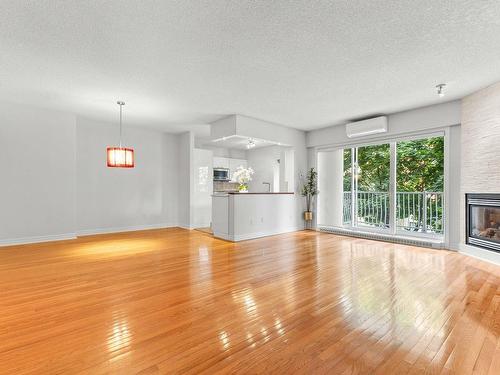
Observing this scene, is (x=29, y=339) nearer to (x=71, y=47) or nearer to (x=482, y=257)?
(x=71, y=47)

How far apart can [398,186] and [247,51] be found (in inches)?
200

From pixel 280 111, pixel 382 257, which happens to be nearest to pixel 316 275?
pixel 382 257

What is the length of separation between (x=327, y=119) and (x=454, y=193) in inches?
118

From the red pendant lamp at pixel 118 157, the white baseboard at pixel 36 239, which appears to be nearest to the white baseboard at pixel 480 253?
the red pendant lamp at pixel 118 157

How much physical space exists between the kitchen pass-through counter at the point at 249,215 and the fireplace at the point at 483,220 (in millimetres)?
3805

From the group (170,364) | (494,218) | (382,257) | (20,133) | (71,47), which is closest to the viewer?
(170,364)

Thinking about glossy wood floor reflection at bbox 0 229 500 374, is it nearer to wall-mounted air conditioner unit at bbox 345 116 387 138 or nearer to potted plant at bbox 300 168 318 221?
wall-mounted air conditioner unit at bbox 345 116 387 138

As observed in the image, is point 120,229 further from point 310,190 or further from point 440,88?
point 440,88

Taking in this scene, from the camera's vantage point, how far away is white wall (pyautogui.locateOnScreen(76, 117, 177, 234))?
6288 mm

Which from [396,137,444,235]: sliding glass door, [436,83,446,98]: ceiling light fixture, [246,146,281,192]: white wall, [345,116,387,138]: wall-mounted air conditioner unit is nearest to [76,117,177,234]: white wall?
[246,146,281,192]: white wall

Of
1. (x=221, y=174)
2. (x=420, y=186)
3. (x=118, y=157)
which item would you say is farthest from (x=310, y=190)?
(x=118, y=157)

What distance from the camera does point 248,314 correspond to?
2.28 metres

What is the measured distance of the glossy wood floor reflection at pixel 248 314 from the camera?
1649mm

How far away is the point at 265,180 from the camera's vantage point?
9289 millimetres
